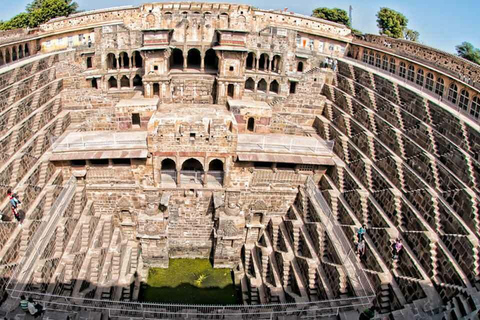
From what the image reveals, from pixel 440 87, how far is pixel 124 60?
1169 inches

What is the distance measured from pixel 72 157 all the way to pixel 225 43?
16.5 m

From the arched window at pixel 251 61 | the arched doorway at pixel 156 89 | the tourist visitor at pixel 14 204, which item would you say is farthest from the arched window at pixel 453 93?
the tourist visitor at pixel 14 204

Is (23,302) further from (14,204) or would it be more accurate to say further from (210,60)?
(210,60)

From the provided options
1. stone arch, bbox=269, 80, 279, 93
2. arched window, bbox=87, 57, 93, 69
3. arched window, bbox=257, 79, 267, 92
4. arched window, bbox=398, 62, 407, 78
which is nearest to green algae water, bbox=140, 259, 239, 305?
arched window, bbox=257, 79, 267, 92

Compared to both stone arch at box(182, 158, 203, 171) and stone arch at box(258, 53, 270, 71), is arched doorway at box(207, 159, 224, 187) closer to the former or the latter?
stone arch at box(182, 158, 203, 171)

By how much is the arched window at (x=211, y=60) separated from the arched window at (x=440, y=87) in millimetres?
20451

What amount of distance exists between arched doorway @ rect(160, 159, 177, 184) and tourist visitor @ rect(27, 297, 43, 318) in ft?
41.2

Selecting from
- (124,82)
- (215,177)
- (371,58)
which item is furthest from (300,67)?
(124,82)

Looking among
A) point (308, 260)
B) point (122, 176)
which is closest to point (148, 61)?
point (122, 176)

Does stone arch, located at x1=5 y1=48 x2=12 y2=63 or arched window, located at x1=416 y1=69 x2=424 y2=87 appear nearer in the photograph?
arched window, located at x1=416 y1=69 x2=424 y2=87

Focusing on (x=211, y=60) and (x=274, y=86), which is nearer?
(x=274, y=86)

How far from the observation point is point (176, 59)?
39031 mm

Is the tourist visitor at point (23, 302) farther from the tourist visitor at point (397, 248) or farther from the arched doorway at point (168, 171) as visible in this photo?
the tourist visitor at point (397, 248)

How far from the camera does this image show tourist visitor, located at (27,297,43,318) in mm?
15913
